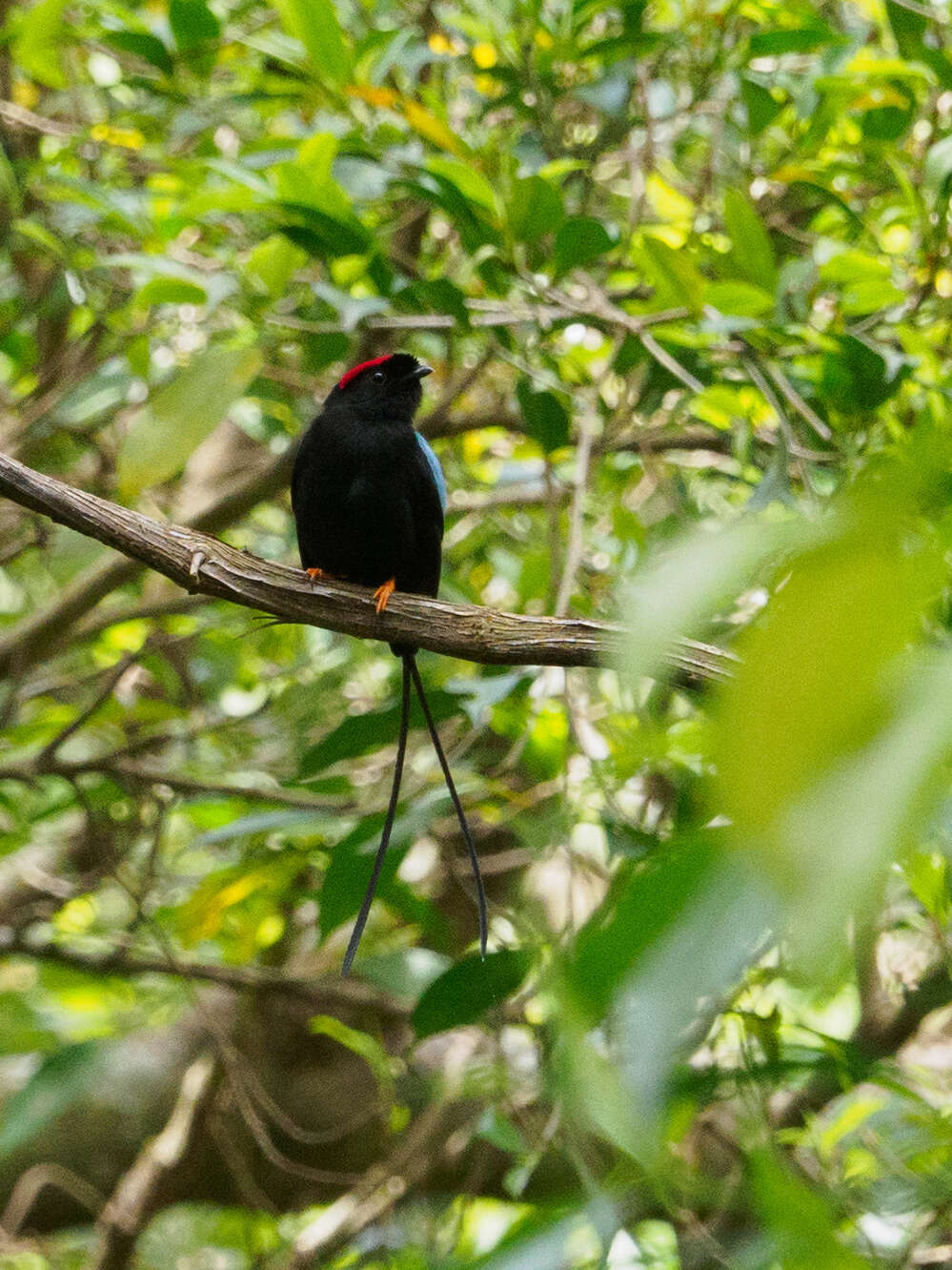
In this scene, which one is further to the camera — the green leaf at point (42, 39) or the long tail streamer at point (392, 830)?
the green leaf at point (42, 39)

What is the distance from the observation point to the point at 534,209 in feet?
8.21

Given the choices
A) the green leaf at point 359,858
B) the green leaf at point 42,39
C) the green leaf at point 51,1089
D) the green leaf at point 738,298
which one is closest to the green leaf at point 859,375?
the green leaf at point 738,298

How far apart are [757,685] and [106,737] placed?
418 centimetres

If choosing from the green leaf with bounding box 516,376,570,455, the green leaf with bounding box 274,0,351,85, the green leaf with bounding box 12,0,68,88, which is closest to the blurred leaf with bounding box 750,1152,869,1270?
the green leaf with bounding box 516,376,570,455

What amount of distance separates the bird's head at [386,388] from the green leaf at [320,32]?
658mm

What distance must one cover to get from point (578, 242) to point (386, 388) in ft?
2.24

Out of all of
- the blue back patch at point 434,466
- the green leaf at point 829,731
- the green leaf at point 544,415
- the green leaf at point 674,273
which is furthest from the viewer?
the blue back patch at point 434,466

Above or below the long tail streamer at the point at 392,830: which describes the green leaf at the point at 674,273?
above

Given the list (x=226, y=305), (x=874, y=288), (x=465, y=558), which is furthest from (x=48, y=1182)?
(x=874, y=288)

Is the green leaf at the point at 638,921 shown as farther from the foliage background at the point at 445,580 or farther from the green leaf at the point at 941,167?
the green leaf at the point at 941,167

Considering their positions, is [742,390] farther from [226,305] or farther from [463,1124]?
[463,1124]

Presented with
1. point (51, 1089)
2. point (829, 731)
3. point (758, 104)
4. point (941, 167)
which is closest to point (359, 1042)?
point (51, 1089)

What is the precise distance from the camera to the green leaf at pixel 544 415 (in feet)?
9.36

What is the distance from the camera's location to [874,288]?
2.53 metres
